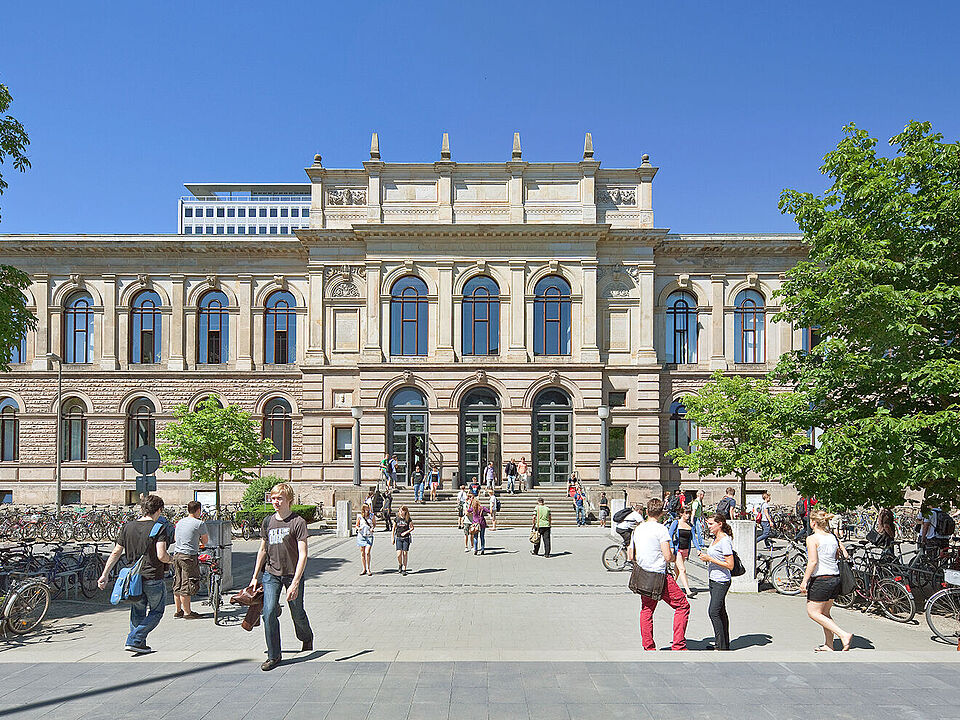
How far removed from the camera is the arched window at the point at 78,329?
37156 millimetres

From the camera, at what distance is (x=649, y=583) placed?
31.1 ft

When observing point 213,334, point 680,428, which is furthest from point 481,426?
point 213,334

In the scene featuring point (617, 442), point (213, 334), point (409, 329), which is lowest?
point (617, 442)

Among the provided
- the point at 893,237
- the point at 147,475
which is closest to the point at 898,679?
the point at 893,237

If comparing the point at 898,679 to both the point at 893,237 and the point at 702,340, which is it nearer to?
the point at 893,237

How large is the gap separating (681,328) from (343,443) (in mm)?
17853

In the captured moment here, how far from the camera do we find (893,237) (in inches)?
559

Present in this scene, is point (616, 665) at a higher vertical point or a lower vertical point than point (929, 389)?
lower

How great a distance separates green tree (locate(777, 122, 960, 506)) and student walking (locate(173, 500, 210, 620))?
1141 cm

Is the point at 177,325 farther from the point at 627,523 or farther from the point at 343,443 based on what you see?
the point at 627,523

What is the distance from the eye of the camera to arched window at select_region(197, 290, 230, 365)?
37406mm

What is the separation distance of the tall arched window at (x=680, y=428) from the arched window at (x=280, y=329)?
19351 millimetres

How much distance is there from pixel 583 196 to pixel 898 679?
2902 centimetres

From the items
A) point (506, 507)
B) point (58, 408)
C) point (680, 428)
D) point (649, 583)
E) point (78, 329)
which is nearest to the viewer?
point (649, 583)
